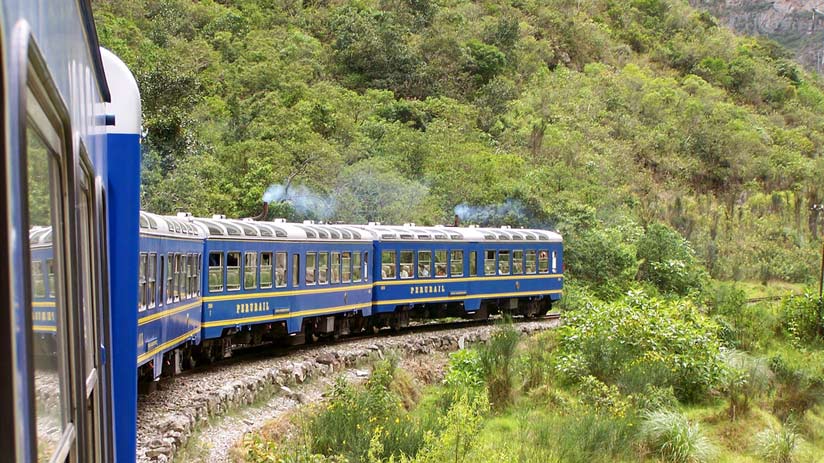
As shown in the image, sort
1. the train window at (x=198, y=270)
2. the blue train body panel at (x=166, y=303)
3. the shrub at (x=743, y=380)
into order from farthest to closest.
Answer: the shrub at (x=743, y=380) < the train window at (x=198, y=270) < the blue train body panel at (x=166, y=303)

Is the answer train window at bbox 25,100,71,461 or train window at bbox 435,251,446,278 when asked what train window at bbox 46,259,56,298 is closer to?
train window at bbox 25,100,71,461

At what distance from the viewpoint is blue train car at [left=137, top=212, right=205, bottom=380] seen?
981cm

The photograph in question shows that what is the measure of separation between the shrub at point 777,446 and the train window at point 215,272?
7976mm

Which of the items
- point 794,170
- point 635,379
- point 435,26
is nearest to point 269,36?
point 435,26

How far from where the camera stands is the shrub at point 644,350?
15.5 metres

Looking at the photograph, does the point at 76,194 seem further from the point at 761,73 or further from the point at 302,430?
the point at 761,73

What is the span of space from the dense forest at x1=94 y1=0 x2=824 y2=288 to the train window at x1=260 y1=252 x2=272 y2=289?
894 centimetres

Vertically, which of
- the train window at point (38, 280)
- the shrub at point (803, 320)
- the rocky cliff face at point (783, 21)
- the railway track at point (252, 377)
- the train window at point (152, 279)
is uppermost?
the rocky cliff face at point (783, 21)

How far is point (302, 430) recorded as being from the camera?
Result: 32.4ft

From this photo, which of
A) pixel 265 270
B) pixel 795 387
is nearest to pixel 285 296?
pixel 265 270

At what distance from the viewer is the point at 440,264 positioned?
20422 millimetres

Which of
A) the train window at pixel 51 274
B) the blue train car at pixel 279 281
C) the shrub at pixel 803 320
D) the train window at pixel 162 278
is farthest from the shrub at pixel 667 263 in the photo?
the train window at pixel 51 274

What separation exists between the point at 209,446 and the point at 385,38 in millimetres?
42078

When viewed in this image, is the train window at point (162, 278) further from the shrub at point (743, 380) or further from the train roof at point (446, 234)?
the shrub at point (743, 380)
